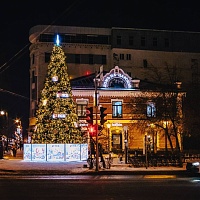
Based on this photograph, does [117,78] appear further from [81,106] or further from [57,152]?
[57,152]

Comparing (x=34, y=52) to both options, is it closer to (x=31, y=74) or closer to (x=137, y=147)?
(x=31, y=74)

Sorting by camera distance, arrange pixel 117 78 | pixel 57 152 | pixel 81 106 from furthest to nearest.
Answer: pixel 117 78
pixel 81 106
pixel 57 152

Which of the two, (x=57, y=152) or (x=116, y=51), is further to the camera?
(x=116, y=51)

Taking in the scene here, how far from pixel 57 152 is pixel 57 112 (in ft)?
15.7

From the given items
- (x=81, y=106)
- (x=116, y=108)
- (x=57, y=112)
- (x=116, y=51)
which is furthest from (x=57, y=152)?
(x=116, y=51)

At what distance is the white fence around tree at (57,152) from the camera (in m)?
41.5

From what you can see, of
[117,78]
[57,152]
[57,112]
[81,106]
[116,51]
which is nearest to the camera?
[57,152]

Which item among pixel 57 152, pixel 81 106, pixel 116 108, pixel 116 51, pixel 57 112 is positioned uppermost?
pixel 116 51

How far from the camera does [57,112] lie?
147ft

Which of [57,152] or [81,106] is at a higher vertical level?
[81,106]

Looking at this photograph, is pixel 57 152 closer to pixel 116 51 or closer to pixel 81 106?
pixel 81 106

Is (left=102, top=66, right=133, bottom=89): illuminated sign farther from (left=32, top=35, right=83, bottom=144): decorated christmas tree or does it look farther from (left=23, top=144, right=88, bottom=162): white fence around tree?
(left=23, top=144, right=88, bottom=162): white fence around tree

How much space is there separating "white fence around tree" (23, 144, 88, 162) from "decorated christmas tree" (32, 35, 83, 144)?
91.1 inches

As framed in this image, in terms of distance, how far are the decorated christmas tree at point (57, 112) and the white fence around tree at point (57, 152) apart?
231 centimetres
